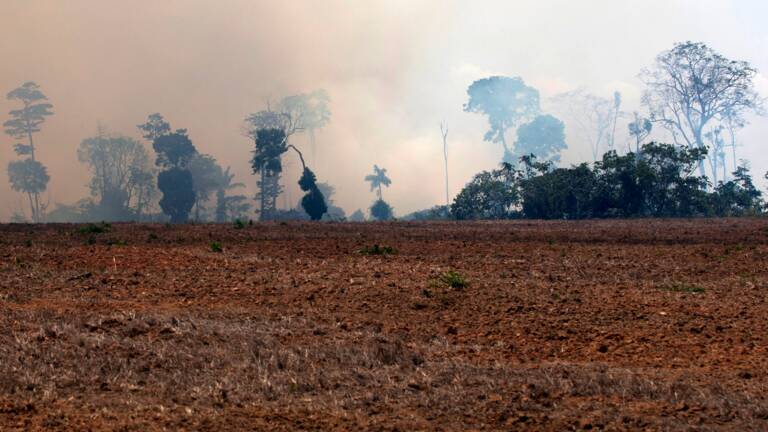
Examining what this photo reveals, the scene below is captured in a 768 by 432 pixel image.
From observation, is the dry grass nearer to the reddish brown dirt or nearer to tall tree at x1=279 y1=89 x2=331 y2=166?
the reddish brown dirt

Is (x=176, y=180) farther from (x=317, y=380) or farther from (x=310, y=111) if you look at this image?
(x=317, y=380)

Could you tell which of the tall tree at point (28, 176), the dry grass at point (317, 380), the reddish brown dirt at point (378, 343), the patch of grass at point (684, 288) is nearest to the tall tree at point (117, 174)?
the tall tree at point (28, 176)

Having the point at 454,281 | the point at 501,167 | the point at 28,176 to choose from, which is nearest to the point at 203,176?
the point at 28,176

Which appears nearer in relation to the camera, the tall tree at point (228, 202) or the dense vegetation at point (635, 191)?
the dense vegetation at point (635, 191)

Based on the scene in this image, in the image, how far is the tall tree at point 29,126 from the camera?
80562 mm

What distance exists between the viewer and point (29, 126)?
3278 inches

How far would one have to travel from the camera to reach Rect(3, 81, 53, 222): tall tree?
80.6 metres

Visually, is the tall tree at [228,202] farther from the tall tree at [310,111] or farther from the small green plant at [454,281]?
the small green plant at [454,281]

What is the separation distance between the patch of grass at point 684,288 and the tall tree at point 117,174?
68.7 meters

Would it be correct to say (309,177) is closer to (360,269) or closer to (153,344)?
(360,269)

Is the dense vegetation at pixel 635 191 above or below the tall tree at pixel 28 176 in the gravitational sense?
below

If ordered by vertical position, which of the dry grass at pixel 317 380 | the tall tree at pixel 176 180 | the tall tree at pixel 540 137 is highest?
the tall tree at pixel 540 137

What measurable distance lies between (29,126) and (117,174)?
9.82m

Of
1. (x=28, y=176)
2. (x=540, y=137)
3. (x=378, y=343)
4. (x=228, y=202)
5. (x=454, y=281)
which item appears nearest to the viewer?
(x=378, y=343)
